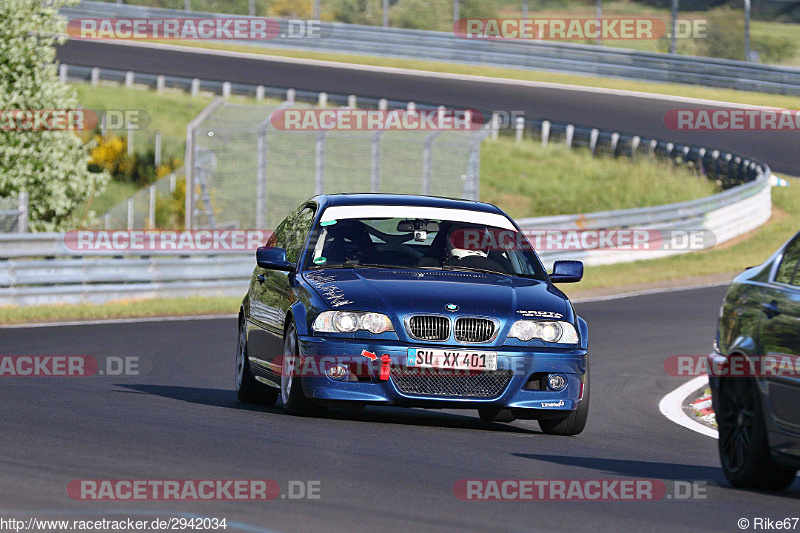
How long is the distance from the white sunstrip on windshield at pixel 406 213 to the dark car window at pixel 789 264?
3.66 meters

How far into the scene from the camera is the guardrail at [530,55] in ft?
149

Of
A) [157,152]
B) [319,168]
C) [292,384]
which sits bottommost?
[157,152]

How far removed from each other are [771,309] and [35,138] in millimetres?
24434

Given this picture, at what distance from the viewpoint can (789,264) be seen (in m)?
8.16

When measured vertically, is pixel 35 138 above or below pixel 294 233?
below

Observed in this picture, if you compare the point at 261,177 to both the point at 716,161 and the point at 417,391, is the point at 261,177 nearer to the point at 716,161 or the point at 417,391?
the point at 716,161

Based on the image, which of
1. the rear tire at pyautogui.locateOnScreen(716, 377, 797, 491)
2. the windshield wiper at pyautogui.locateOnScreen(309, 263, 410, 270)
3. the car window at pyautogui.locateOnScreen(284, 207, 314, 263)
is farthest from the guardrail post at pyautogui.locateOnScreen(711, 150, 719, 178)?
the rear tire at pyautogui.locateOnScreen(716, 377, 797, 491)

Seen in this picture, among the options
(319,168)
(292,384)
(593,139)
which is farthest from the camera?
(593,139)

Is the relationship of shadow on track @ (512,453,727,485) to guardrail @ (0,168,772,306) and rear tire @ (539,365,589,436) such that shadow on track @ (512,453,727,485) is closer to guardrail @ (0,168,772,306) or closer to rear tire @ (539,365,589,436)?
rear tire @ (539,365,589,436)

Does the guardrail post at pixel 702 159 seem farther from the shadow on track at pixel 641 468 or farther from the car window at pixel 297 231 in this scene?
the shadow on track at pixel 641 468

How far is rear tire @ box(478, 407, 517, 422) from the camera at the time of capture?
33.6 ft

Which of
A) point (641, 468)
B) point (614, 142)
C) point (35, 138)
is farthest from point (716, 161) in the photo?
point (641, 468)

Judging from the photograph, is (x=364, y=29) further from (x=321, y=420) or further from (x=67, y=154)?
(x=321, y=420)

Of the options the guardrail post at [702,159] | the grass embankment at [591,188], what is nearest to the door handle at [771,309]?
the grass embankment at [591,188]
